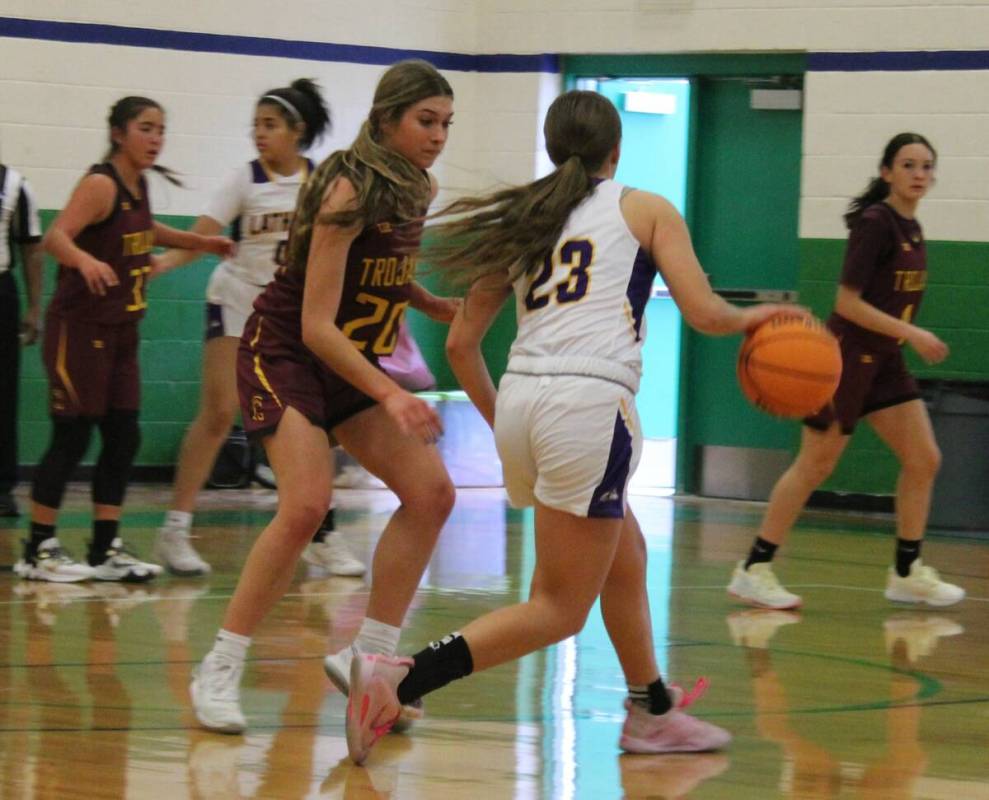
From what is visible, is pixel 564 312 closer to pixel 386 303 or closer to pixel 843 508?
pixel 386 303

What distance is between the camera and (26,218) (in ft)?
25.6

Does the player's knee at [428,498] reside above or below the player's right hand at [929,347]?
below

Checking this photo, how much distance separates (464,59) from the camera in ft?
34.8

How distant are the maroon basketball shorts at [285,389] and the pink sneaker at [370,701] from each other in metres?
0.71

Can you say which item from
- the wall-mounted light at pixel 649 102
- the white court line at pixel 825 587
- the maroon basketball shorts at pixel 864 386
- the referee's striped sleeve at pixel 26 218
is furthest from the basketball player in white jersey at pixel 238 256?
the wall-mounted light at pixel 649 102

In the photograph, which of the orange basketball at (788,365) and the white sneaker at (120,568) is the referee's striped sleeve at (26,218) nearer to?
the white sneaker at (120,568)

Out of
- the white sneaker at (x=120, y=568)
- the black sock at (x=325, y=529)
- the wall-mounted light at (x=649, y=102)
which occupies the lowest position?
the white sneaker at (x=120, y=568)

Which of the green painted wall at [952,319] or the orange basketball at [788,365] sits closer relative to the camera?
the orange basketball at [788,365]

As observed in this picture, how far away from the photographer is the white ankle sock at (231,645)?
429 cm

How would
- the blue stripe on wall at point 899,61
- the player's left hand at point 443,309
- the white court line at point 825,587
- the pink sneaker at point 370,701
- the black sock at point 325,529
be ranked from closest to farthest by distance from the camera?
the pink sneaker at point 370,701, the player's left hand at point 443,309, the white court line at point 825,587, the black sock at point 325,529, the blue stripe on wall at point 899,61

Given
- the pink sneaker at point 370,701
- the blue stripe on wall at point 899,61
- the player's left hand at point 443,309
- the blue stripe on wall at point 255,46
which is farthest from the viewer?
the blue stripe on wall at point 255,46

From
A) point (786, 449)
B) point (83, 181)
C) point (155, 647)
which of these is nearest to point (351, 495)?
point (786, 449)

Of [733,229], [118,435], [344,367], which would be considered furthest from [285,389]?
[733,229]

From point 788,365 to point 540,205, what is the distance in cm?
65
